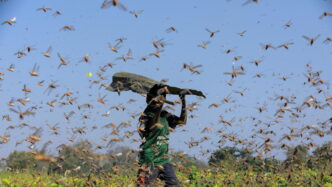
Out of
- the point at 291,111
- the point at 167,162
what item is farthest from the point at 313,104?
the point at 167,162

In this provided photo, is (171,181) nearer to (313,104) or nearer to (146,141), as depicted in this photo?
(146,141)

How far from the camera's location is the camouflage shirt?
26.0 feet

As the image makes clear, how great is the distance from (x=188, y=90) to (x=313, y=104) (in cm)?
401

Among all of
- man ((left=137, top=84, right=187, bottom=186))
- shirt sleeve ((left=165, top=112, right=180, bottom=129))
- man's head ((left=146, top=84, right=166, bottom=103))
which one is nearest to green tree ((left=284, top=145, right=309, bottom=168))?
shirt sleeve ((left=165, top=112, right=180, bottom=129))

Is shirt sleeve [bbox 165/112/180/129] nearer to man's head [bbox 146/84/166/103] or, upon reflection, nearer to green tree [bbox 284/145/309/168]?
man's head [bbox 146/84/166/103]

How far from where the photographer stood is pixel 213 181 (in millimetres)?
10609

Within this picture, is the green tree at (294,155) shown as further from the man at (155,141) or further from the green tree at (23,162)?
the green tree at (23,162)

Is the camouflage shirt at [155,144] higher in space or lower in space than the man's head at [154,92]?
lower

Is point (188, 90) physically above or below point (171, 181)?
above

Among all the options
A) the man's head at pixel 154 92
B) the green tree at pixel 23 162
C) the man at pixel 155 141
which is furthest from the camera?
the green tree at pixel 23 162

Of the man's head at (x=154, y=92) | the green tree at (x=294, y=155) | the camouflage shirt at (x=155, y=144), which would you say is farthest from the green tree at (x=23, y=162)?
the green tree at (x=294, y=155)

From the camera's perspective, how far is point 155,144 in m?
7.99

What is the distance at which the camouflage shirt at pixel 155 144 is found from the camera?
794 cm

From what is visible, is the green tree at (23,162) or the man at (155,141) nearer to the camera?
the man at (155,141)
